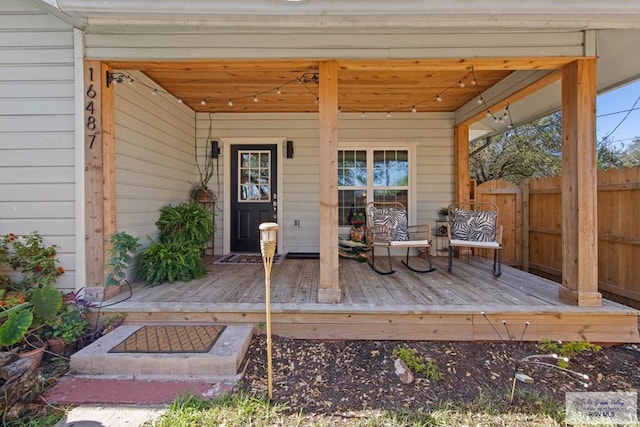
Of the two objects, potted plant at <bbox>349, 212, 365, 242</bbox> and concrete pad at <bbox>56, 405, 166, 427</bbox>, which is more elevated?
potted plant at <bbox>349, 212, 365, 242</bbox>

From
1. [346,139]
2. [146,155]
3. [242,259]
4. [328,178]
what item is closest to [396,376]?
[328,178]

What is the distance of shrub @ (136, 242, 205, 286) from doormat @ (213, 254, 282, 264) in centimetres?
102

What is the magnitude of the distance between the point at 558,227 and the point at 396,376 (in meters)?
3.90

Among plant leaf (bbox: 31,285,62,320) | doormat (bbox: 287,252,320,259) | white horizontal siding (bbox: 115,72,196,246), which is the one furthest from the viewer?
doormat (bbox: 287,252,320,259)

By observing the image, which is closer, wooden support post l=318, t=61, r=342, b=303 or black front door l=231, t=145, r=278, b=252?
wooden support post l=318, t=61, r=342, b=303

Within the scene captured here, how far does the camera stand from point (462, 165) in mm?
5027

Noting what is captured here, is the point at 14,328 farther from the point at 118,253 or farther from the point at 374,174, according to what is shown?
the point at 374,174

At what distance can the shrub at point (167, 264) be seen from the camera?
338 centimetres

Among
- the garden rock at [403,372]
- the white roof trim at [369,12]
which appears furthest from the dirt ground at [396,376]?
the white roof trim at [369,12]

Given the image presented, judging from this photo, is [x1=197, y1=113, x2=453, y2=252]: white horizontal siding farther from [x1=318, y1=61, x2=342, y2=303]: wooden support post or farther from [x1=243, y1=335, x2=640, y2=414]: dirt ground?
[x1=243, y1=335, x2=640, y2=414]: dirt ground

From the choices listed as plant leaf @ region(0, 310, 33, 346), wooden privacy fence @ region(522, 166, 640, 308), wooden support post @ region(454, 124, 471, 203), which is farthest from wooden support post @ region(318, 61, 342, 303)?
wooden privacy fence @ region(522, 166, 640, 308)

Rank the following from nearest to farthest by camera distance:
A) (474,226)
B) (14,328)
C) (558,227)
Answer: (14,328) < (474,226) < (558,227)

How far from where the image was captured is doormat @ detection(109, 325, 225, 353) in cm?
220

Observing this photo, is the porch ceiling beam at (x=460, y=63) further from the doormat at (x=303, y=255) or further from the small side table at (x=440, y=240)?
the doormat at (x=303, y=255)
